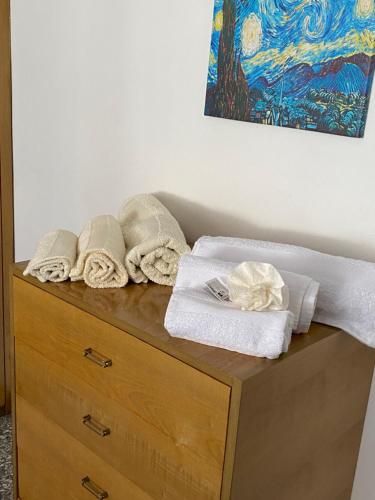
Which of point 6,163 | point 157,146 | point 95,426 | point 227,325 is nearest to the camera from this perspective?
point 227,325

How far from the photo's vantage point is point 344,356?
3.92 feet

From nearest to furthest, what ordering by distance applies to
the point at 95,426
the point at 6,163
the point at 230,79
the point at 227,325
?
the point at 227,325, the point at 95,426, the point at 230,79, the point at 6,163

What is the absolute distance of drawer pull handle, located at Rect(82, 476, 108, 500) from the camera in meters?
1.33

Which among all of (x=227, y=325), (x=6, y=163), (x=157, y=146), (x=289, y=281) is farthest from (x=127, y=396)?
(x=6, y=163)

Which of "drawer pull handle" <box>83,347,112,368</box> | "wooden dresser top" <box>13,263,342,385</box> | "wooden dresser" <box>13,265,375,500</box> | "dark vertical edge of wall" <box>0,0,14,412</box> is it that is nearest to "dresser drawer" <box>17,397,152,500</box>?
"wooden dresser" <box>13,265,375,500</box>

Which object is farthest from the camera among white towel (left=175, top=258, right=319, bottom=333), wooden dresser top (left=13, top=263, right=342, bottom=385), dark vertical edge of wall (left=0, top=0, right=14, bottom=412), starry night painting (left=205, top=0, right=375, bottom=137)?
dark vertical edge of wall (left=0, top=0, right=14, bottom=412)

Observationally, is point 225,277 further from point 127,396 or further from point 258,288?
point 127,396

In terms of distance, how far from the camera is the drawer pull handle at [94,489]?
1.33 meters

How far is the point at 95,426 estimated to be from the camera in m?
1.30

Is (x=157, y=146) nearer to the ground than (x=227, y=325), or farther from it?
farther from it

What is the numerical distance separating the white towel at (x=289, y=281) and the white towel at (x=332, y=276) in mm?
64

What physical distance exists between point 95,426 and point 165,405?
0.26 m

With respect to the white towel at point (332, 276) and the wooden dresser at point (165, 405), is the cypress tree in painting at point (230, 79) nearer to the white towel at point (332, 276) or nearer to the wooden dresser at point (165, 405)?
the white towel at point (332, 276)

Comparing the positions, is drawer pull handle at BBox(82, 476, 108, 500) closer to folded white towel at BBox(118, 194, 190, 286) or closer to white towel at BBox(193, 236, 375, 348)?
folded white towel at BBox(118, 194, 190, 286)
